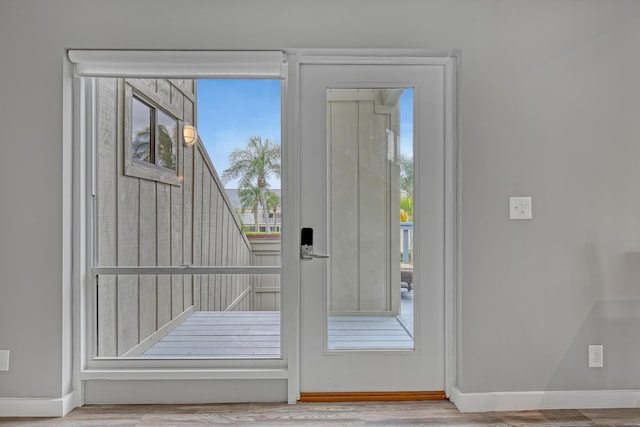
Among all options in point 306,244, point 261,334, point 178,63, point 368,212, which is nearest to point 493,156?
point 368,212

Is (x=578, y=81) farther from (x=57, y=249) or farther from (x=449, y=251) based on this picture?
(x=57, y=249)

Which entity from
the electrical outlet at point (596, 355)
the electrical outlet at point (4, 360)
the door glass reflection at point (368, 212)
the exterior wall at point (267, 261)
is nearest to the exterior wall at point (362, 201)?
the door glass reflection at point (368, 212)

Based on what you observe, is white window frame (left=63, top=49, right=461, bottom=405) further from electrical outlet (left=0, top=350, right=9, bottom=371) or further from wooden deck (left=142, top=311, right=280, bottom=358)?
electrical outlet (left=0, top=350, right=9, bottom=371)

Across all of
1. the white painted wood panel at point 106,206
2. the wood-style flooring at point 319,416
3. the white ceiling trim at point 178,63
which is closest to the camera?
the wood-style flooring at point 319,416

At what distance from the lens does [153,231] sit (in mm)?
2422

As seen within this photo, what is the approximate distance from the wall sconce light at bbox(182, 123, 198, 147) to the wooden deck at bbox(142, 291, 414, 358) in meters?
0.99

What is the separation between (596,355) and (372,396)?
4.15ft

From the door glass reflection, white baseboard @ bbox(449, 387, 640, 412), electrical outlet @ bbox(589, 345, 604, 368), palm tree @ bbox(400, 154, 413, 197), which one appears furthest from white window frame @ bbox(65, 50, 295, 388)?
electrical outlet @ bbox(589, 345, 604, 368)

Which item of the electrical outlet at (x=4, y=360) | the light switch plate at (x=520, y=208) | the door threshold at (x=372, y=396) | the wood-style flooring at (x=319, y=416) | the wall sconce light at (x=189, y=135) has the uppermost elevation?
the wall sconce light at (x=189, y=135)

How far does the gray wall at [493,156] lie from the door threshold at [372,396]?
0.24m

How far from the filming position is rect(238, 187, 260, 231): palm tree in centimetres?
244

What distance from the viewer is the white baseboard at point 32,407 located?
223 centimetres

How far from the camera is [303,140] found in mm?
2414

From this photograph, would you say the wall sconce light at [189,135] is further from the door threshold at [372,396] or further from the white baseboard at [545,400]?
the white baseboard at [545,400]
